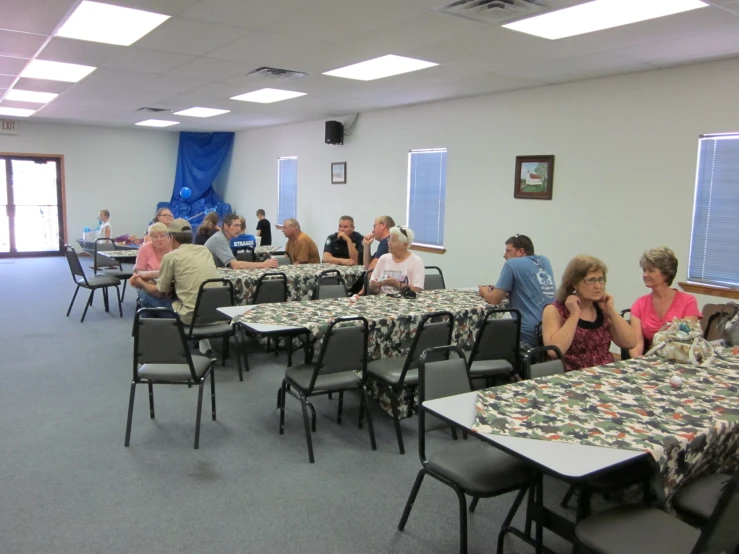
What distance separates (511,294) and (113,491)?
271cm

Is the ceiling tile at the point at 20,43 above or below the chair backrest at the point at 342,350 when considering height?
above

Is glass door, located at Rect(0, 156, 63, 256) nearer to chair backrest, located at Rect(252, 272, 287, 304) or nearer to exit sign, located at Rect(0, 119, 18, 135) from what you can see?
exit sign, located at Rect(0, 119, 18, 135)

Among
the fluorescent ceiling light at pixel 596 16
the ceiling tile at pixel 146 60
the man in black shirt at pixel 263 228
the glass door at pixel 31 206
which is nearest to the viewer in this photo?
the fluorescent ceiling light at pixel 596 16

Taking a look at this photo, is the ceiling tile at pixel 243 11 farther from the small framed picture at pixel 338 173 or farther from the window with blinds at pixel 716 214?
the small framed picture at pixel 338 173

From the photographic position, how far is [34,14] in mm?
3654

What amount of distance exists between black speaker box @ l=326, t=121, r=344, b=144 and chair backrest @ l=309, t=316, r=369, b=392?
217 inches

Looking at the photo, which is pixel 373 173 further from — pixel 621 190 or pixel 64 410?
pixel 64 410

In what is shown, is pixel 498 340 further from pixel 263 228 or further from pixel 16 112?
pixel 16 112

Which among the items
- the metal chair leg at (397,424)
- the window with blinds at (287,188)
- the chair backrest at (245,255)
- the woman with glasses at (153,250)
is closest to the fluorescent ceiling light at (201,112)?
the window with blinds at (287,188)

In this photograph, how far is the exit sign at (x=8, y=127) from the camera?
10647 mm

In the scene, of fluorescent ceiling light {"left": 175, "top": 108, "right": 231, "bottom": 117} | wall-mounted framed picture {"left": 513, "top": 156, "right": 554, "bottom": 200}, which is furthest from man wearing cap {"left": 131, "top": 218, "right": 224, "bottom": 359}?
fluorescent ceiling light {"left": 175, "top": 108, "right": 231, "bottom": 117}

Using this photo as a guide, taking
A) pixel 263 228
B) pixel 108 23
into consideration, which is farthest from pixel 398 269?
pixel 263 228

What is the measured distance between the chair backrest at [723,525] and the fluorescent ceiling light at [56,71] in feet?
19.0

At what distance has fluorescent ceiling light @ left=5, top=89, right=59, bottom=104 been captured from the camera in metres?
7.14
